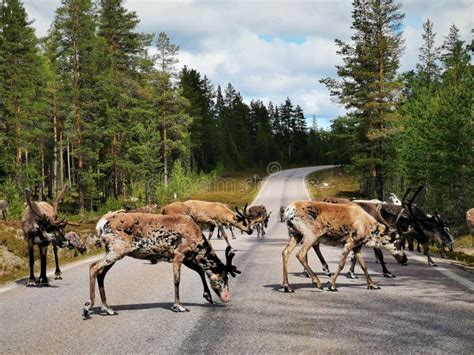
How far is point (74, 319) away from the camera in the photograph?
7.81 meters

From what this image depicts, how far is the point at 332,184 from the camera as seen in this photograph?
7962cm

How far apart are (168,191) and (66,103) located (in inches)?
668

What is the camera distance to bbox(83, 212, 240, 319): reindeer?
27.8 feet

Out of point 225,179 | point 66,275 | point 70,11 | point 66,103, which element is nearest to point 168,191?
point 66,103

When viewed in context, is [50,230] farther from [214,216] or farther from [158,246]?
[214,216]

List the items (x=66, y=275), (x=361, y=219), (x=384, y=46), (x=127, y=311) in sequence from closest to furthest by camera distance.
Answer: (x=127, y=311) < (x=361, y=219) < (x=66, y=275) < (x=384, y=46)

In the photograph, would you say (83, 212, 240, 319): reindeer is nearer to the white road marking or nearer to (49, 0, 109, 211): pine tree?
the white road marking

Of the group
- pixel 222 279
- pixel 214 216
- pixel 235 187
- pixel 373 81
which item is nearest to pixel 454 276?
pixel 222 279

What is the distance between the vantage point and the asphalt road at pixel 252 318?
20.7 feet

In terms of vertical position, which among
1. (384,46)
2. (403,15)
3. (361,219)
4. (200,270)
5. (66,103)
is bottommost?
(200,270)

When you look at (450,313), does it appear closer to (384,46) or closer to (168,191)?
(384,46)

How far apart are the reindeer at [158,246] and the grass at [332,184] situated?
52893 mm
